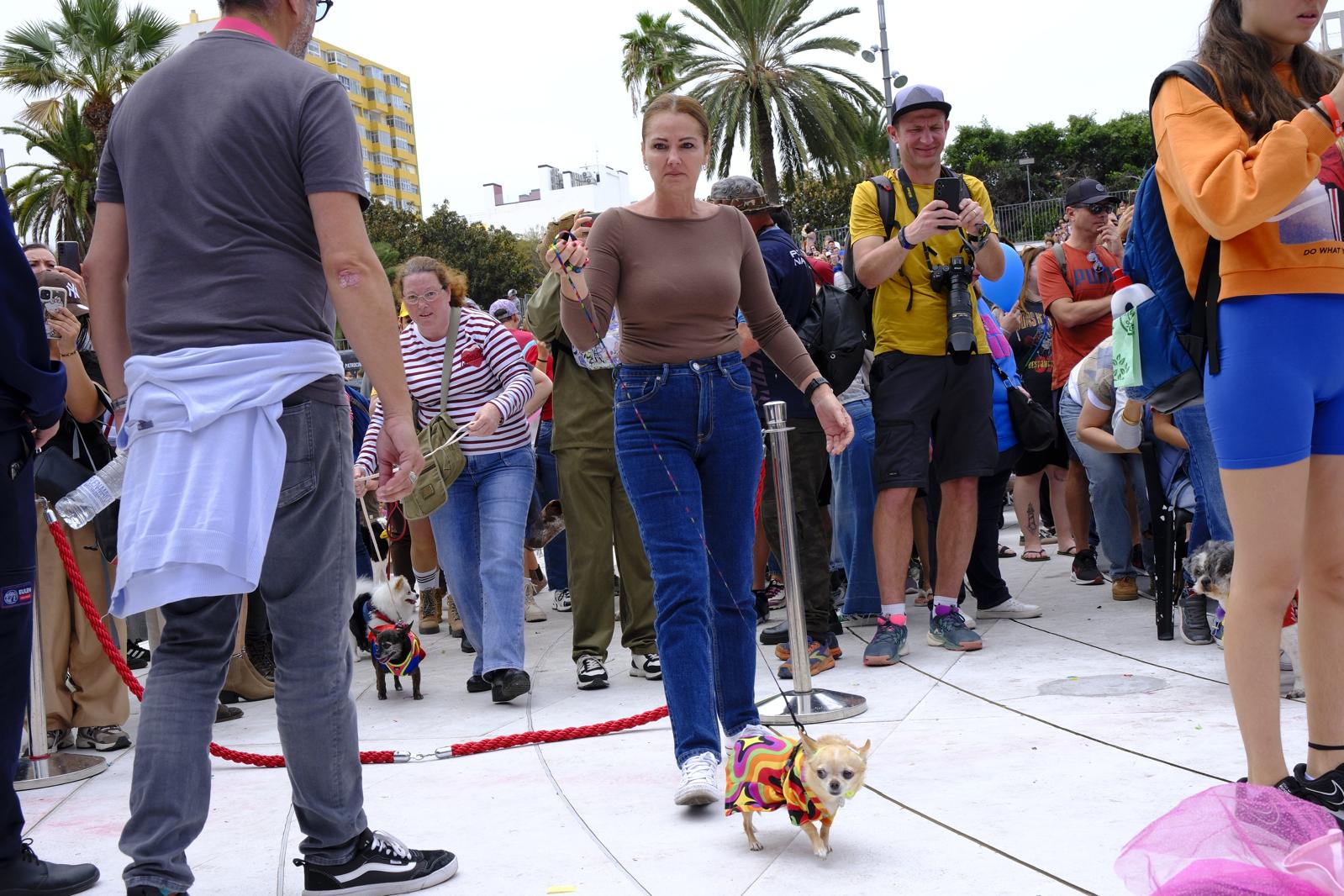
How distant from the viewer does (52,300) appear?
15.8ft

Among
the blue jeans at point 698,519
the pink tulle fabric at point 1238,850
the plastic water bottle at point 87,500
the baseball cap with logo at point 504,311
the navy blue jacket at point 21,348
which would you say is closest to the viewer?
the pink tulle fabric at point 1238,850

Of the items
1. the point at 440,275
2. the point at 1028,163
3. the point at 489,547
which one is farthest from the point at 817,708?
the point at 1028,163

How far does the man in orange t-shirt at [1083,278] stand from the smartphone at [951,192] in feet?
6.39

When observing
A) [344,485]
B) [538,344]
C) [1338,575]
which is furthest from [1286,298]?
[538,344]

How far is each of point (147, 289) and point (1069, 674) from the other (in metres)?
3.77

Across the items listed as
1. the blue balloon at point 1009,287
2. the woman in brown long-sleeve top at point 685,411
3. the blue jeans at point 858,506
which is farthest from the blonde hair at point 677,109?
the blue balloon at point 1009,287

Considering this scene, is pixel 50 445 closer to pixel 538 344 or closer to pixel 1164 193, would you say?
pixel 538 344

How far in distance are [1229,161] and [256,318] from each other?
229 centimetres

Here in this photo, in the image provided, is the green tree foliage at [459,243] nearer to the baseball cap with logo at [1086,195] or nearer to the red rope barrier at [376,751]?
the baseball cap with logo at [1086,195]

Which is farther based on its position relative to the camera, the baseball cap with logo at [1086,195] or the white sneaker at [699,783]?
the baseball cap with logo at [1086,195]

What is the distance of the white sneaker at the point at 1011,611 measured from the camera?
641cm

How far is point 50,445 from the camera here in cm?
518

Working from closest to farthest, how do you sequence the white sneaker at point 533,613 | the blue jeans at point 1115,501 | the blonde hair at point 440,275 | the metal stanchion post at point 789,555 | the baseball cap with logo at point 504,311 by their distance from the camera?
1. the metal stanchion post at point 789,555
2. the blonde hair at point 440,275
3. the blue jeans at point 1115,501
4. the white sneaker at point 533,613
5. the baseball cap with logo at point 504,311

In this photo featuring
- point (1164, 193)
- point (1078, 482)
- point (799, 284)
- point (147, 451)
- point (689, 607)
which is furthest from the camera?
point (1078, 482)
